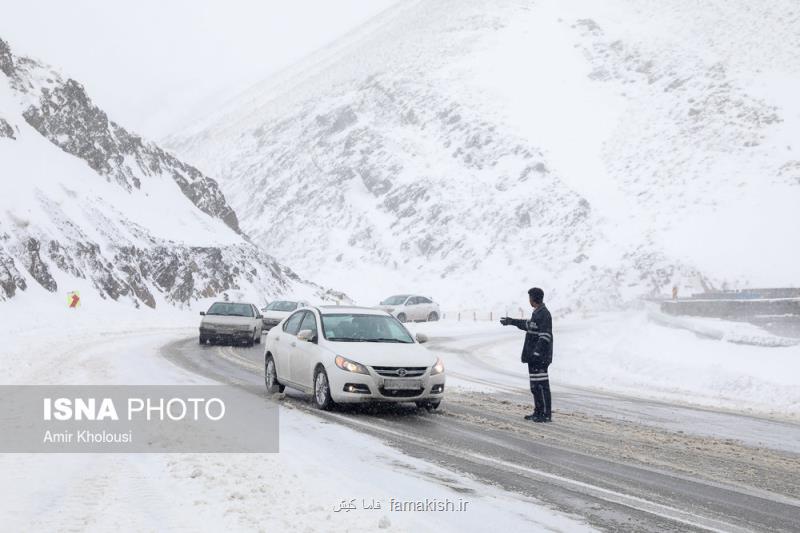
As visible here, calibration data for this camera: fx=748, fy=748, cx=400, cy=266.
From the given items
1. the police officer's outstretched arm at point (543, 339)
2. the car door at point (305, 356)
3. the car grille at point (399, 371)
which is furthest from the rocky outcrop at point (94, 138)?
the police officer's outstretched arm at point (543, 339)

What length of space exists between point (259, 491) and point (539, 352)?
515 centimetres

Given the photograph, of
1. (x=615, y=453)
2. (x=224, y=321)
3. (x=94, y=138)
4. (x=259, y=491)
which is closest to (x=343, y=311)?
(x=615, y=453)

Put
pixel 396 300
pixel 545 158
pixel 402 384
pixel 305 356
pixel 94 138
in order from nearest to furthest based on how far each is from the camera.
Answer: pixel 402 384 < pixel 305 356 < pixel 396 300 < pixel 94 138 < pixel 545 158

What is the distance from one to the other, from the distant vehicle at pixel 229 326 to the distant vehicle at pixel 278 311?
418 cm

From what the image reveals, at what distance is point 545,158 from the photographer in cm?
7212

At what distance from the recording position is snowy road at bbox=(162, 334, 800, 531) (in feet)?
18.6

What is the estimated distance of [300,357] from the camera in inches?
438

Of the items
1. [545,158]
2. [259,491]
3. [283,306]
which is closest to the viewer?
[259,491]

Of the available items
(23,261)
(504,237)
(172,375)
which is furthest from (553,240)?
(172,375)

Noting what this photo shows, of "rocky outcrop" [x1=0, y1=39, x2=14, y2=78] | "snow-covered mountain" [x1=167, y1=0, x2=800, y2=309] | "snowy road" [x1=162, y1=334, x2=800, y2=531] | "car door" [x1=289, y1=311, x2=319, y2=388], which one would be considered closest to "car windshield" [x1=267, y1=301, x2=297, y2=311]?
"snowy road" [x1=162, y1=334, x2=800, y2=531]

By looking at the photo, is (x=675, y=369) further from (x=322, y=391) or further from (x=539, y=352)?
(x=322, y=391)

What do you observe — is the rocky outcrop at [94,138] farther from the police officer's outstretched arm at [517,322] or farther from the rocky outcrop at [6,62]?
the police officer's outstretched arm at [517,322]

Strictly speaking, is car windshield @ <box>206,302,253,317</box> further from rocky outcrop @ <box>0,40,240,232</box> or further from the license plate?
rocky outcrop @ <box>0,40,240,232</box>

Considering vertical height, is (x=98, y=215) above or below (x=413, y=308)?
above
